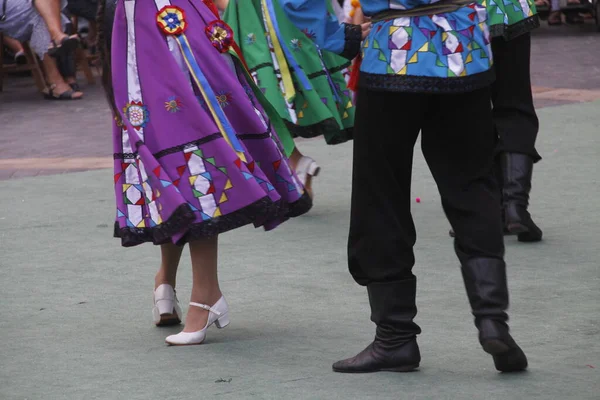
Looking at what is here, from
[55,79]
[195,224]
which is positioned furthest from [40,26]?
[195,224]

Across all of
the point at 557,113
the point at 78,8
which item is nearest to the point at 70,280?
the point at 557,113

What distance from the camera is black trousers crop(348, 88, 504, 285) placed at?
3.61 meters

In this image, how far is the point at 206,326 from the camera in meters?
4.21

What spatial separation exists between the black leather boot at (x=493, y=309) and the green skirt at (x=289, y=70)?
261 centimetres

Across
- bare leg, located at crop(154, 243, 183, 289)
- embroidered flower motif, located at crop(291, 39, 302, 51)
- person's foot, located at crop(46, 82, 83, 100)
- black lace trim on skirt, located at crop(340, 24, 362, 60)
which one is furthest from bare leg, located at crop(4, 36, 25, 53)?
black lace trim on skirt, located at crop(340, 24, 362, 60)

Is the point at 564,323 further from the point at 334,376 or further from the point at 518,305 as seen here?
the point at 334,376

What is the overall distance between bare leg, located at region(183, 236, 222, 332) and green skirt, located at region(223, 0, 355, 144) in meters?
1.96

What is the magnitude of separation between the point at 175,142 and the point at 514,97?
2007mm

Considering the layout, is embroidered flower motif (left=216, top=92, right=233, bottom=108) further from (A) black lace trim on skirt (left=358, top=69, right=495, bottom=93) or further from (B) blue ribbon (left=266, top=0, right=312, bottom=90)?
(B) blue ribbon (left=266, top=0, right=312, bottom=90)

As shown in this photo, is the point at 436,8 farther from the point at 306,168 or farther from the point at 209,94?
the point at 306,168

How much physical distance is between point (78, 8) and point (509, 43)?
25.3ft

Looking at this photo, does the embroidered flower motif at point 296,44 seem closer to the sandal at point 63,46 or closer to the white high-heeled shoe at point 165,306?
the white high-heeled shoe at point 165,306

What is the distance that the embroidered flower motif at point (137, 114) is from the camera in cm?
409

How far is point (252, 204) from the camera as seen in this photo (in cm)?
407
